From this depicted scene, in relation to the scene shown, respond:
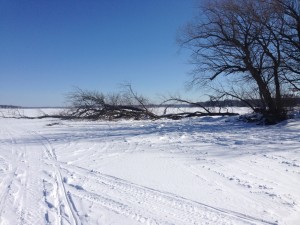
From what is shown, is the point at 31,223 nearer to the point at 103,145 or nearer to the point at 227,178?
the point at 227,178

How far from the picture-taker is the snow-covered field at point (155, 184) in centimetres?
318

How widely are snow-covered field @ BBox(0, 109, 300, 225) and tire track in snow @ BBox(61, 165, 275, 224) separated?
1 centimetres

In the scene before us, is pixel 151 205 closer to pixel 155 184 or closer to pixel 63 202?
pixel 155 184

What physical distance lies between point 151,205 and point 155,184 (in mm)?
815

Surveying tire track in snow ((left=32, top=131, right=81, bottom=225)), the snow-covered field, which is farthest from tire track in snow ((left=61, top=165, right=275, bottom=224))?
tire track in snow ((left=32, top=131, right=81, bottom=225))

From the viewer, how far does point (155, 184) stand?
427cm

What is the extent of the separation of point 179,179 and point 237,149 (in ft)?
8.71

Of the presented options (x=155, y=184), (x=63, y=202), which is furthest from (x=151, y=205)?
(x=63, y=202)

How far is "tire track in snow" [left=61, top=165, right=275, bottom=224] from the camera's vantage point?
3.06 m

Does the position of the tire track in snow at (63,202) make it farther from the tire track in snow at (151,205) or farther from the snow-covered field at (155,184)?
the tire track in snow at (151,205)

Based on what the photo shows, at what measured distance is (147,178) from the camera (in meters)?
4.59

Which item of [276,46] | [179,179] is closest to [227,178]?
[179,179]

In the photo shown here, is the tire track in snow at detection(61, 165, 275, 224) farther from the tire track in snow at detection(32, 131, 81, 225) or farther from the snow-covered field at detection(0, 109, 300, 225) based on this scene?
the tire track in snow at detection(32, 131, 81, 225)

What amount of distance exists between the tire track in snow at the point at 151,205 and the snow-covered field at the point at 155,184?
1 cm
